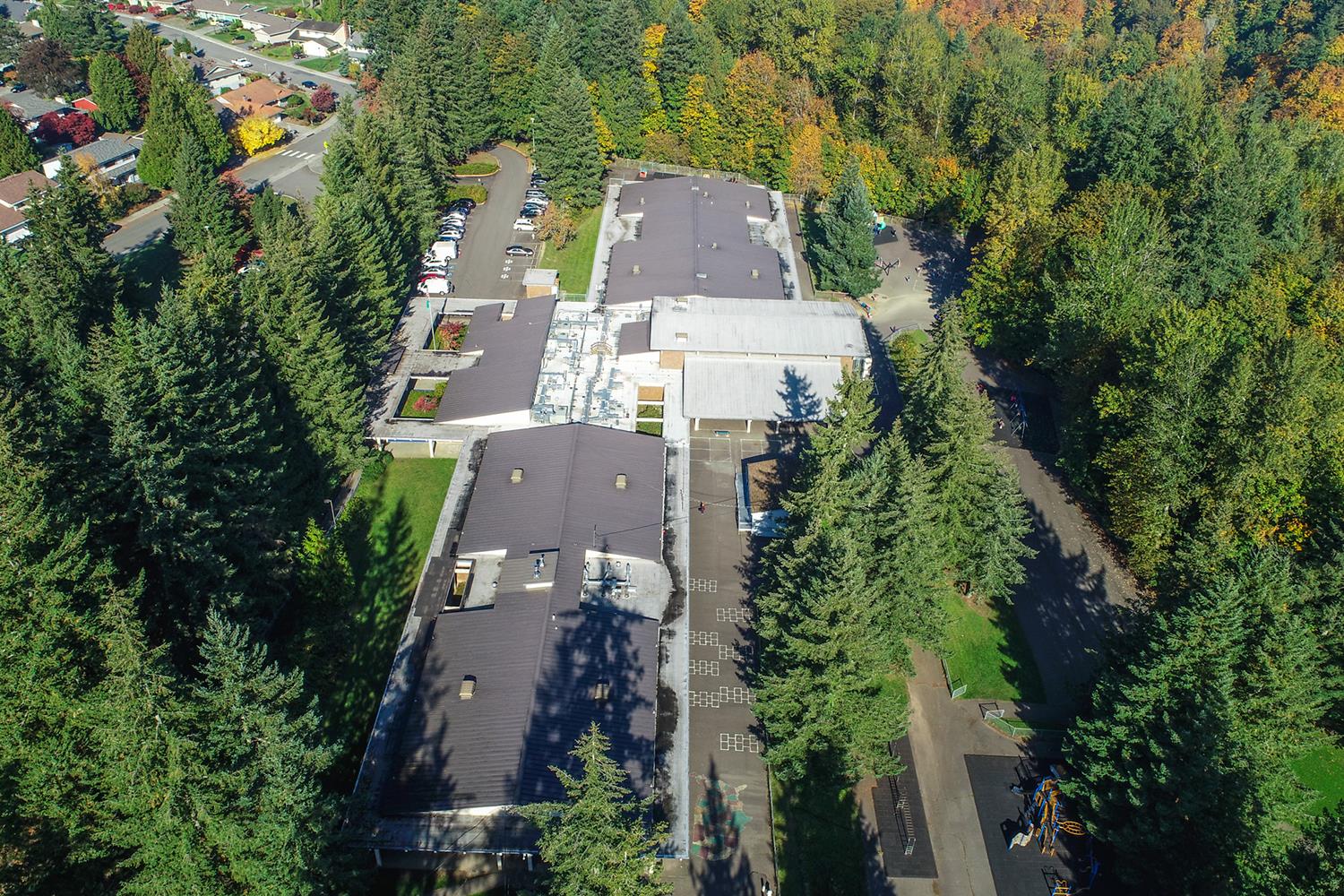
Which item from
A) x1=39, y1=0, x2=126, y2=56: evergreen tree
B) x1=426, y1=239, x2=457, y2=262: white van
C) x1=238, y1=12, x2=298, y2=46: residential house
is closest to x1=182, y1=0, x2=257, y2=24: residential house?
x1=238, y1=12, x2=298, y2=46: residential house

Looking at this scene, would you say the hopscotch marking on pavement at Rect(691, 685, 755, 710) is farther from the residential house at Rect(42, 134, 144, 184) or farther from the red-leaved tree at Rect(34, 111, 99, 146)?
the red-leaved tree at Rect(34, 111, 99, 146)

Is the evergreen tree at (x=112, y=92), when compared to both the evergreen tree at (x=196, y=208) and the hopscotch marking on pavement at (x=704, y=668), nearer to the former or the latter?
the evergreen tree at (x=196, y=208)

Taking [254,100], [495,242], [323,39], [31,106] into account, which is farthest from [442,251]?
[323,39]

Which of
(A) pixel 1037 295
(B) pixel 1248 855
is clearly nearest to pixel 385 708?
(B) pixel 1248 855

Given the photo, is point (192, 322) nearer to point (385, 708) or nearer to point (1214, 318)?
point (385, 708)

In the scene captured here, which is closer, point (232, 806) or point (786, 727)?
point (232, 806)

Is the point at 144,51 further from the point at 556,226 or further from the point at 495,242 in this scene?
the point at 556,226
